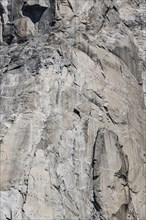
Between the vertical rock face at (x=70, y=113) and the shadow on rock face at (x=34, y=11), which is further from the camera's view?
the shadow on rock face at (x=34, y=11)

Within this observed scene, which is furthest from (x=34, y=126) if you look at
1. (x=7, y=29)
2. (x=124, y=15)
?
(x=124, y=15)

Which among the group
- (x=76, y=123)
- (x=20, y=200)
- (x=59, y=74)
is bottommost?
(x=20, y=200)

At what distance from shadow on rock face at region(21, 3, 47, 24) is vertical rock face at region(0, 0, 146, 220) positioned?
76 mm

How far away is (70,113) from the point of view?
3644cm

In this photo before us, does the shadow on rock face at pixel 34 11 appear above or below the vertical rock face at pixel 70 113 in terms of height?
above

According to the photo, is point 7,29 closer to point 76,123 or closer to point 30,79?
point 30,79

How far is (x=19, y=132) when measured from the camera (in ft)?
114

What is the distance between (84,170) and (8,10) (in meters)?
16.3

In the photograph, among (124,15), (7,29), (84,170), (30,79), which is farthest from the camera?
(124,15)

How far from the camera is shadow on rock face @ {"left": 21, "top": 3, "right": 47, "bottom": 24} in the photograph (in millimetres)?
42562

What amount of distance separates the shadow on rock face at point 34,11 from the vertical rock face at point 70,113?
0.25 feet

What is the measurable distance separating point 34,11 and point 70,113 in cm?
1047

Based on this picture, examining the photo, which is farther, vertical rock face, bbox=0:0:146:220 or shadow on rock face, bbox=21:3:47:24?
shadow on rock face, bbox=21:3:47:24

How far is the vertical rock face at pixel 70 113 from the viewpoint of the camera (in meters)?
33.1
